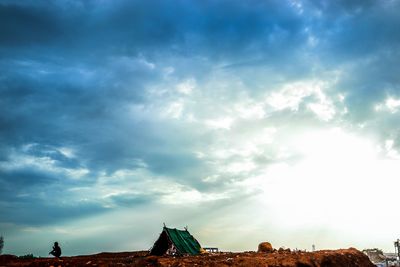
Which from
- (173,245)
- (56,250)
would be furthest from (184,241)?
(56,250)

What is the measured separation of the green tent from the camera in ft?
115

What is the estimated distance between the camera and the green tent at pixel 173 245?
35.1 metres

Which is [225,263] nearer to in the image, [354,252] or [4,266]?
[4,266]

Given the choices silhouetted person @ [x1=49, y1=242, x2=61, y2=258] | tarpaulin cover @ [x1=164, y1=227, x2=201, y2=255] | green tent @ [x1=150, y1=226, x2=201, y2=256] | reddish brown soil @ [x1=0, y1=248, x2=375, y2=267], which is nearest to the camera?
reddish brown soil @ [x1=0, y1=248, x2=375, y2=267]

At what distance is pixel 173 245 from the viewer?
35000 millimetres

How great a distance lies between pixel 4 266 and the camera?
1995cm

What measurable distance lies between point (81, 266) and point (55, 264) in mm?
1706

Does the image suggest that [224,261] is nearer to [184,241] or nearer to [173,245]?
[173,245]

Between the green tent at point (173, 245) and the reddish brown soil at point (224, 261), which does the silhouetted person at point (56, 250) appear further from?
the green tent at point (173, 245)

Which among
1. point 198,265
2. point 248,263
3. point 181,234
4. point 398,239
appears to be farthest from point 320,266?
point 398,239

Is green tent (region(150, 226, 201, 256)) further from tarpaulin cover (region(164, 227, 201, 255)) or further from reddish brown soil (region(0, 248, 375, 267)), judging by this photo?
reddish brown soil (region(0, 248, 375, 267))

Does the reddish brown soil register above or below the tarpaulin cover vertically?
below

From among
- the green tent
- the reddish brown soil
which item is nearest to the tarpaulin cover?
the green tent

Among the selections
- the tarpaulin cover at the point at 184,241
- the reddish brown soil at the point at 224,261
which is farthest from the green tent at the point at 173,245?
the reddish brown soil at the point at 224,261
